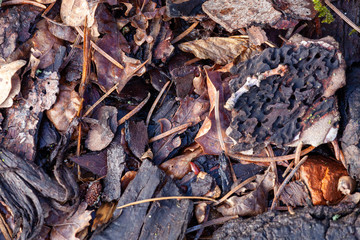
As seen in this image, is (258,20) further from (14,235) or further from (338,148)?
(14,235)

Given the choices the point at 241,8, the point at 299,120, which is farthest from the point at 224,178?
the point at 241,8

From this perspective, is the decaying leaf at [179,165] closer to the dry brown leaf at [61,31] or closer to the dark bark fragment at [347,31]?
the dry brown leaf at [61,31]

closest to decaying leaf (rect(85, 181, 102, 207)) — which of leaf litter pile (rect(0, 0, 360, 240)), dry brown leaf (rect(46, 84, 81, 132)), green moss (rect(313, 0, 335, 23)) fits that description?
leaf litter pile (rect(0, 0, 360, 240))

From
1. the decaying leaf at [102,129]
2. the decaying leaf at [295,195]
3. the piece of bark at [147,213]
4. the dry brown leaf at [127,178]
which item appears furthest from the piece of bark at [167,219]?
the decaying leaf at [295,195]

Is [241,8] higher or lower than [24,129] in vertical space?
higher

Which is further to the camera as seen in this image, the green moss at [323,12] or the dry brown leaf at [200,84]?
the dry brown leaf at [200,84]

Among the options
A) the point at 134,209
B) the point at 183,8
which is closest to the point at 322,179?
the point at 134,209

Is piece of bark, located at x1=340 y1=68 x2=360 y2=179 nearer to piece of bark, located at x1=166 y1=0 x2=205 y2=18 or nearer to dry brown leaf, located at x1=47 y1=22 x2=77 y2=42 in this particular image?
piece of bark, located at x1=166 y1=0 x2=205 y2=18
